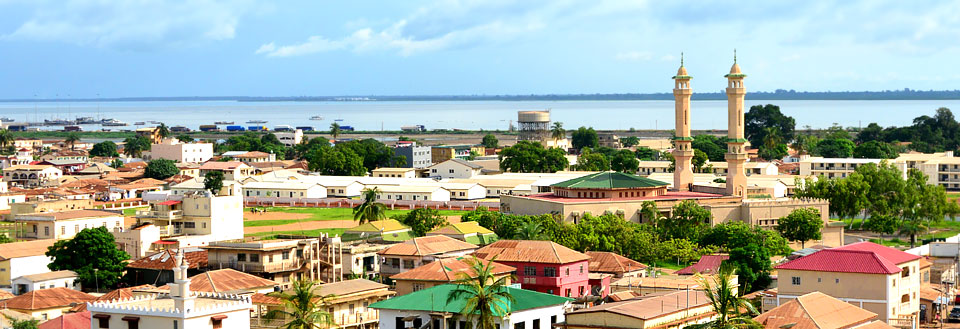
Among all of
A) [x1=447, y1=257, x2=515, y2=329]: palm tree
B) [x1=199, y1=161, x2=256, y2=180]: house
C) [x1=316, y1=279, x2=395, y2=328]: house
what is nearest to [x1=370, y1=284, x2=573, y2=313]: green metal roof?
[x1=447, y1=257, x2=515, y2=329]: palm tree

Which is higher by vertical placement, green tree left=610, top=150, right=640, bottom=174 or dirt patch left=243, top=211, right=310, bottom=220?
green tree left=610, top=150, right=640, bottom=174

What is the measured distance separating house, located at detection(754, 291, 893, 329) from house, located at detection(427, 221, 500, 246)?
1960cm

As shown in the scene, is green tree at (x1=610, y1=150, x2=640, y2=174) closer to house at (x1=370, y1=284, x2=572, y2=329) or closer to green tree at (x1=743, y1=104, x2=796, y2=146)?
green tree at (x1=743, y1=104, x2=796, y2=146)

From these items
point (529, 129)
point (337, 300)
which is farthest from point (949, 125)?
point (337, 300)

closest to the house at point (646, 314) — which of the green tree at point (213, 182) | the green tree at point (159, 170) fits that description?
the green tree at point (213, 182)

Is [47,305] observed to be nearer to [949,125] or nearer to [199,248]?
[199,248]

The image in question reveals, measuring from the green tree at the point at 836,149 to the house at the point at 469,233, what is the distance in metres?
71.1

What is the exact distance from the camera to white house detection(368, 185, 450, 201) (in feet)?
280

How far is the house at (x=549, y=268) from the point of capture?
4312 centimetres

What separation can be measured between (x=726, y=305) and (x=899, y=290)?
12441mm

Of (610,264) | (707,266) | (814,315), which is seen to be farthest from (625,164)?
(814,315)

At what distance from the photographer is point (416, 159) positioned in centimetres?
12206

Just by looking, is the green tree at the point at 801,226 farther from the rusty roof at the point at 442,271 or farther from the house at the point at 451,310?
the house at the point at 451,310

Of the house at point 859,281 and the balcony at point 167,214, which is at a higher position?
the balcony at point 167,214
